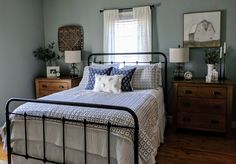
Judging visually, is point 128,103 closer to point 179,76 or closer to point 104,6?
point 179,76

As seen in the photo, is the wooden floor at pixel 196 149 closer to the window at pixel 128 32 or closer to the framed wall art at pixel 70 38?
the window at pixel 128 32

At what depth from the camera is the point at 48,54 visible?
174 inches

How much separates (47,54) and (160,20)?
87.6 inches

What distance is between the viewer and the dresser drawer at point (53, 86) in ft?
13.2

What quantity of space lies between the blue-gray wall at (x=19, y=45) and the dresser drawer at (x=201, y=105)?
9.04 feet

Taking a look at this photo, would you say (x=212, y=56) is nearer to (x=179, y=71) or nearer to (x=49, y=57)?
(x=179, y=71)

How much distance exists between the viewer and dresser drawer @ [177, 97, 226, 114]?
3.23m

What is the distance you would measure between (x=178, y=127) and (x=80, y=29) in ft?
8.28

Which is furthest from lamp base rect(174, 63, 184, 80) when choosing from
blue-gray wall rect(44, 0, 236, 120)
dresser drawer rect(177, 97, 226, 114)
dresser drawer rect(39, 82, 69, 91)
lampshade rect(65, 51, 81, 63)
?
dresser drawer rect(39, 82, 69, 91)

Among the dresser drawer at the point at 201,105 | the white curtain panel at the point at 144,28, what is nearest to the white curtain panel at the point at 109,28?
the white curtain panel at the point at 144,28

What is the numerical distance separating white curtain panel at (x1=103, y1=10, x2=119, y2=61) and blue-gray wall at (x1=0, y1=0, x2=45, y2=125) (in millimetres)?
1402

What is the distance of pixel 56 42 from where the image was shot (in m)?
4.57

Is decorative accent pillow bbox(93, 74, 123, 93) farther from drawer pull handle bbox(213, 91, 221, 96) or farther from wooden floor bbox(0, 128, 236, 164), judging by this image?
drawer pull handle bbox(213, 91, 221, 96)

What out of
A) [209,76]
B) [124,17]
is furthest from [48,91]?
[209,76]
